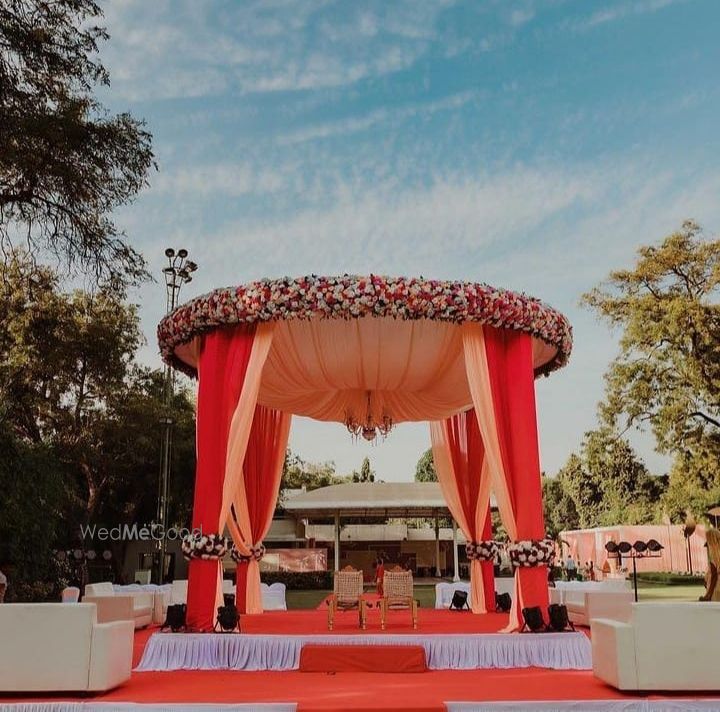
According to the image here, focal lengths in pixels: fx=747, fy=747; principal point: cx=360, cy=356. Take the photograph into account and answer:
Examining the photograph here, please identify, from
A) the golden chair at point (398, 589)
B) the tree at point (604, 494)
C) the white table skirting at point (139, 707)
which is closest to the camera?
the white table skirting at point (139, 707)

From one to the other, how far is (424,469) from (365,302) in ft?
135

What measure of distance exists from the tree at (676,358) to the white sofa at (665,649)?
14549 mm

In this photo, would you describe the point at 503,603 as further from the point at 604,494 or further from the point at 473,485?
the point at 604,494

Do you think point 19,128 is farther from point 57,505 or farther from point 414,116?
point 57,505

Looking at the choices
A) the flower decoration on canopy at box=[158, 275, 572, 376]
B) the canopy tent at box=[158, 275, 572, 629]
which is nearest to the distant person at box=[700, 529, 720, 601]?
the canopy tent at box=[158, 275, 572, 629]

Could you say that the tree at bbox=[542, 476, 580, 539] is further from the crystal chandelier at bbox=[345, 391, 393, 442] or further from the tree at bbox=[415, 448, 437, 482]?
the crystal chandelier at bbox=[345, 391, 393, 442]

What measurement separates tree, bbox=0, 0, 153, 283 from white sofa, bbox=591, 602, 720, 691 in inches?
280

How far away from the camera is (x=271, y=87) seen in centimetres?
1076

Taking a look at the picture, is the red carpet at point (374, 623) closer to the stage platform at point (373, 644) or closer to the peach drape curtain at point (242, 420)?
the stage platform at point (373, 644)

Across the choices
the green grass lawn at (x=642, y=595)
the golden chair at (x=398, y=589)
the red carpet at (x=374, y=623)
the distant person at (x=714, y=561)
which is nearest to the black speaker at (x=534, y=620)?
the red carpet at (x=374, y=623)

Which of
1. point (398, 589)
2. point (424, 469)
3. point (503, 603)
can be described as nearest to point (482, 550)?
point (503, 603)

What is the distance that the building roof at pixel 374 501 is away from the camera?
20.9 m

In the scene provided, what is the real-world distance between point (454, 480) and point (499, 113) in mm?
5569

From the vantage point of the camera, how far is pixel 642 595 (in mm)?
17453
